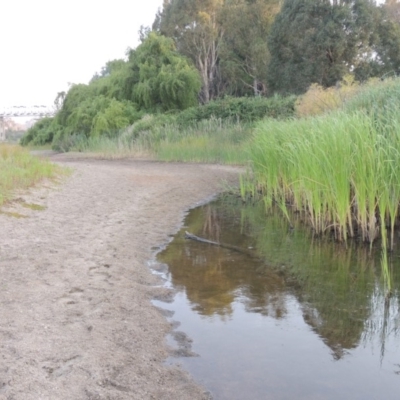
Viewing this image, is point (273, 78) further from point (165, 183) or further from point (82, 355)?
point (82, 355)

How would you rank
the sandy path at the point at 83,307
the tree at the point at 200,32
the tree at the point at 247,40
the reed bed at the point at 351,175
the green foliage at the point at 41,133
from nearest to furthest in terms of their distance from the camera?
the sandy path at the point at 83,307
the reed bed at the point at 351,175
the green foliage at the point at 41,133
the tree at the point at 247,40
the tree at the point at 200,32

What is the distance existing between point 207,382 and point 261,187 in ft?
27.1

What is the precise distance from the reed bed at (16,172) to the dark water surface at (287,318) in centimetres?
362

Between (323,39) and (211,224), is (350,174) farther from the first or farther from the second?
(323,39)

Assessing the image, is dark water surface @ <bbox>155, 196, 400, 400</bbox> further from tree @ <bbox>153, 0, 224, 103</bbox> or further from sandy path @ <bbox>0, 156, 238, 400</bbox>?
tree @ <bbox>153, 0, 224, 103</bbox>

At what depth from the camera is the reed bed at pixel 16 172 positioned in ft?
30.4

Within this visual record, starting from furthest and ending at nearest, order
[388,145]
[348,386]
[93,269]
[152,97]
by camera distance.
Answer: [152,97] < [388,145] < [93,269] < [348,386]

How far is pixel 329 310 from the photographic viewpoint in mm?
4500

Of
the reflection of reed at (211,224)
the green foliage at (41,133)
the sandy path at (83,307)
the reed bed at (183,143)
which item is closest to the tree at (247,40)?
the green foliage at (41,133)

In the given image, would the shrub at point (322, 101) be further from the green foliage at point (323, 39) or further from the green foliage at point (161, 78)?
the green foliage at point (323, 39)

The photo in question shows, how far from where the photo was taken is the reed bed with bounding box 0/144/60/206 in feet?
30.4

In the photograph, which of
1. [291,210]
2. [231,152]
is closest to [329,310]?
[291,210]

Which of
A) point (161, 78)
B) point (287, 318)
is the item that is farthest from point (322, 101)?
point (161, 78)

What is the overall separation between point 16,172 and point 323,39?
2420cm
